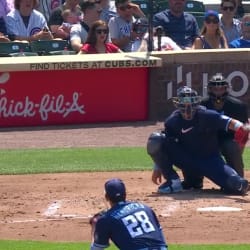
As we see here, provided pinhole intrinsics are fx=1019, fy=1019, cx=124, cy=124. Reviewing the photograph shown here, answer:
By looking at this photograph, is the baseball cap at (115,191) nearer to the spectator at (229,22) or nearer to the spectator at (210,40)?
the spectator at (210,40)

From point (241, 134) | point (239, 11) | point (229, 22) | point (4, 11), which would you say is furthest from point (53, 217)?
point (239, 11)

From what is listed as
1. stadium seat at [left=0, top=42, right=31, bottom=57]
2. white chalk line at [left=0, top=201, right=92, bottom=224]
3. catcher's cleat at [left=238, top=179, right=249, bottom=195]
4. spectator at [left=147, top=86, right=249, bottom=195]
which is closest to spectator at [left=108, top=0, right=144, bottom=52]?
stadium seat at [left=0, top=42, right=31, bottom=57]

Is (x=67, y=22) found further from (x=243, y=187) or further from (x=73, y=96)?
(x=243, y=187)

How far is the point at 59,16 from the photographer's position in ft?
56.5

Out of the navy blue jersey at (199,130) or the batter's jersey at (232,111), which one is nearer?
the navy blue jersey at (199,130)

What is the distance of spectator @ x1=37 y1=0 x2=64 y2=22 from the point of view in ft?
59.7

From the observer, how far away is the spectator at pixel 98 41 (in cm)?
1559

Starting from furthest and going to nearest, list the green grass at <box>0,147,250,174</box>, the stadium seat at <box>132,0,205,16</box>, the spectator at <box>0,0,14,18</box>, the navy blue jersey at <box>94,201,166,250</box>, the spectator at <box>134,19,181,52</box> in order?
the stadium seat at <box>132,0,205,16</box>, the spectator at <box>0,0,14,18</box>, the spectator at <box>134,19,181,52</box>, the green grass at <box>0,147,250,174</box>, the navy blue jersey at <box>94,201,166,250</box>

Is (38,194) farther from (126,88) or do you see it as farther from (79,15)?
(79,15)

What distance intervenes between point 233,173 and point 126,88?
5657 mm

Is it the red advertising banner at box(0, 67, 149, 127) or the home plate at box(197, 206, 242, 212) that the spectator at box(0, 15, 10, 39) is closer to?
the red advertising banner at box(0, 67, 149, 127)

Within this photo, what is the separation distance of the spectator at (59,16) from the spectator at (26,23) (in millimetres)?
470

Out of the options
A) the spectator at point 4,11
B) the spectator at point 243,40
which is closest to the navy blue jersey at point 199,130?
the spectator at point 4,11

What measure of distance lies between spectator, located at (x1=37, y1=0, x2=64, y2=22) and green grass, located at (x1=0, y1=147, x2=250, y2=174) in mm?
4608
